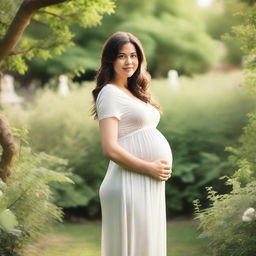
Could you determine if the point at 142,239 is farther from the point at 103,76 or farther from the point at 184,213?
the point at 184,213

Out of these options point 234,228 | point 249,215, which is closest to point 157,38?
point 234,228

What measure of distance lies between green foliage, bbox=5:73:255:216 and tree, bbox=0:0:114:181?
2.44 m

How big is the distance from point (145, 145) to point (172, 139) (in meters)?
5.71

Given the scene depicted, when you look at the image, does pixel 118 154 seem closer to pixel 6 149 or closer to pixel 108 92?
pixel 108 92

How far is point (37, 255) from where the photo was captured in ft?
21.4

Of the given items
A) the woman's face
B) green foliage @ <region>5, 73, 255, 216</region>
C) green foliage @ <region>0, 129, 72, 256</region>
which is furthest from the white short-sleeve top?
green foliage @ <region>5, 73, 255, 216</region>

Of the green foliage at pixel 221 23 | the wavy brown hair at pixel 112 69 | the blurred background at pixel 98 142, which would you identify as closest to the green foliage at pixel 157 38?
the green foliage at pixel 221 23

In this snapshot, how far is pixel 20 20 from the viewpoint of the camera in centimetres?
594

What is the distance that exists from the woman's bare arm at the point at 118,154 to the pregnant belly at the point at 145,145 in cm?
11

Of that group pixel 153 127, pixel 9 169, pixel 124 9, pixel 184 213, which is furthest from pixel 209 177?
pixel 124 9

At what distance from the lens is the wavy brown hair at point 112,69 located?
3.95 metres

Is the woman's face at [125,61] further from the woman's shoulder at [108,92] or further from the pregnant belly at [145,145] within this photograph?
the pregnant belly at [145,145]

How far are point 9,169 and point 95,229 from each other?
9.67 ft

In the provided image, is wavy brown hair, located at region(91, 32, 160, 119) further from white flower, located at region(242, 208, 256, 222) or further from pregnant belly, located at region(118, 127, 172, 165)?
white flower, located at region(242, 208, 256, 222)
